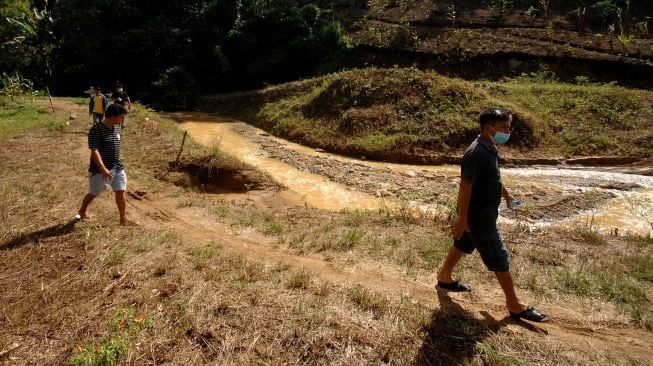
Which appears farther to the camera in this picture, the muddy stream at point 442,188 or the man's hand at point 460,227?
the muddy stream at point 442,188

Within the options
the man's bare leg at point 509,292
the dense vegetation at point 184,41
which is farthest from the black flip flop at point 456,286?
the dense vegetation at point 184,41

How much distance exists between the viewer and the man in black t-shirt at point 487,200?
375 cm

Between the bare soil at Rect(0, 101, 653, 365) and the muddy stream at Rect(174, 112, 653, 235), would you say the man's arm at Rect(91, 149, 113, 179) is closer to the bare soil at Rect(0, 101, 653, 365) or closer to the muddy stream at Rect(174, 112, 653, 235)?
the bare soil at Rect(0, 101, 653, 365)

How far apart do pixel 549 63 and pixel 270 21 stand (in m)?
15.1

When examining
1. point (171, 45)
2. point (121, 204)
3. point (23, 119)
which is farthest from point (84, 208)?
point (171, 45)

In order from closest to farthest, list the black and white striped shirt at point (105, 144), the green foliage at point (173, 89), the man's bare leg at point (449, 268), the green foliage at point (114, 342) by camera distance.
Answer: the green foliage at point (114, 342) < the man's bare leg at point (449, 268) < the black and white striped shirt at point (105, 144) < the green foliage at point (173, 89)

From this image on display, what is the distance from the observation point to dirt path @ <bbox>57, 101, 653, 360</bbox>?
12.3 feet

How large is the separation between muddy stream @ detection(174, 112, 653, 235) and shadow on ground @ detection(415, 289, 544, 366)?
13.6 feet

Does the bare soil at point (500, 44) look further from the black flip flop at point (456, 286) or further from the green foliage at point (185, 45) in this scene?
the black flip flop at point (456, 286)

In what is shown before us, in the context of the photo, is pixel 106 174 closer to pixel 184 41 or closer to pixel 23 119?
pixel 23 119

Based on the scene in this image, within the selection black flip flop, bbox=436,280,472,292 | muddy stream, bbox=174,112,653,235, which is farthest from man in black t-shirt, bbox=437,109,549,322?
muddy stream, bbox=174,112,653,235

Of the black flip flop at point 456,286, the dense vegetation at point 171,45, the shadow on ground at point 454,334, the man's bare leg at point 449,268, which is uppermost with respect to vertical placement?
the dense vegetation at point 171,45

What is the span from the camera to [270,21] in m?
24.0

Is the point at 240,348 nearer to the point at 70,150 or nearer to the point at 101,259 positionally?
the point at 101,259
